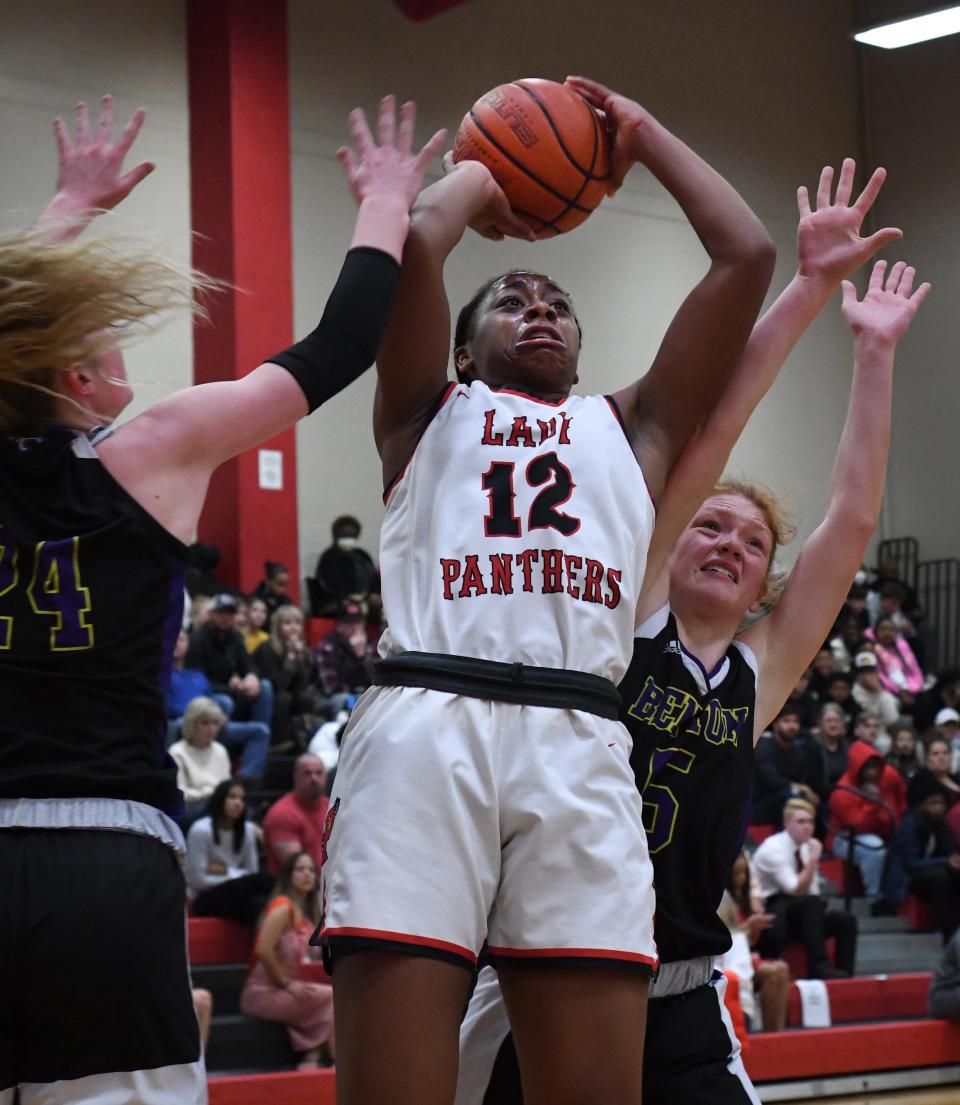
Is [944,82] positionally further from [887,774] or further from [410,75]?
[887,774]

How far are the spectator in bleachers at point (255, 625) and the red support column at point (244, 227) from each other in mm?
1261

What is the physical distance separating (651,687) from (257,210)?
458 inches

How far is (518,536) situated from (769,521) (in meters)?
0.97

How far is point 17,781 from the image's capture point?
84.3 inches

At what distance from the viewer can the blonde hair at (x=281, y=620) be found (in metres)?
12.8

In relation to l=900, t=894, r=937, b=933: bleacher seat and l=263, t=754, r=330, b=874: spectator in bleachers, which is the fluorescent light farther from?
l=263, t=754, r=330, b=874: spectator in bleachers

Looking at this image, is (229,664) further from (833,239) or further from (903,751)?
(833,239)

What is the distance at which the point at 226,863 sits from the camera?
912cm

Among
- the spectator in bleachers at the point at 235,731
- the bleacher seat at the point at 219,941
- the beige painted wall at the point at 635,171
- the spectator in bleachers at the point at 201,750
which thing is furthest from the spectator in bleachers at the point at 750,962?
the beige painted wall at the point at 635,171

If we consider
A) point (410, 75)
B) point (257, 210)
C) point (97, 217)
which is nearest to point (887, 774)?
point (257, 210)

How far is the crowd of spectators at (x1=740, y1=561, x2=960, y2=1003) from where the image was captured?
10727 mm

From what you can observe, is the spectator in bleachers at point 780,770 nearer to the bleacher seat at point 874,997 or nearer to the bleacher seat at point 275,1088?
the bleacher seat at point 874,997

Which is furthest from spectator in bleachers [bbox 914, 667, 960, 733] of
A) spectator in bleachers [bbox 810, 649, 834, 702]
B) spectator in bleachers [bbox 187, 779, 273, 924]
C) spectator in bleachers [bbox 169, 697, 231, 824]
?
spectator in bleachers [bbox 187, 779, 273, 924]

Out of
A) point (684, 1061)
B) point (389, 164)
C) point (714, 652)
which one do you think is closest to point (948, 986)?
point (714, 652)
